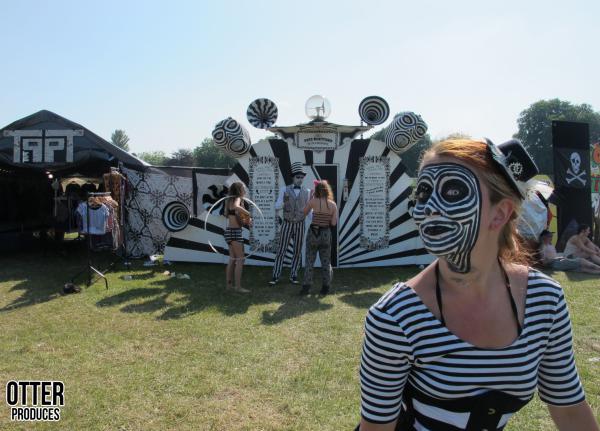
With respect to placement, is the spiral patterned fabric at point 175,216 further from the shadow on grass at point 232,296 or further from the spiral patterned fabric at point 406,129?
the spiral patterned fabric at point 406,129

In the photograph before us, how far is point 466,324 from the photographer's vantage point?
1.29 metres

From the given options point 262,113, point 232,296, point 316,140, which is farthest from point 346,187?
point 232,296

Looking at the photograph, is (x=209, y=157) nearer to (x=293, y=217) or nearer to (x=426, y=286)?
(x=293, y=217)

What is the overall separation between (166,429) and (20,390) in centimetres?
165

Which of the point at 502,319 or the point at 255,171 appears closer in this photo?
the point at 502,319

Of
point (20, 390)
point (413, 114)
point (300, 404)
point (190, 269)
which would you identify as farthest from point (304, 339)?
point (413, 114)

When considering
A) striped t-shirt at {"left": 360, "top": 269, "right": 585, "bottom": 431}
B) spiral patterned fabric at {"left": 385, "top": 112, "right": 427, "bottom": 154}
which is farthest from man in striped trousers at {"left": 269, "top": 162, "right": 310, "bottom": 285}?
striped t-shirt at {"left": 360, "top": 269, "right": 585, "bottom": 431}

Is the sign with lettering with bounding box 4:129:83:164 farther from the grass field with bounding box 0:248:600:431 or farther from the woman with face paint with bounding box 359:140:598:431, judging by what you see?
the woman with face paint with bounding box 359:140:598:431

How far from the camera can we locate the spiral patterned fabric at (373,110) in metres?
9.34

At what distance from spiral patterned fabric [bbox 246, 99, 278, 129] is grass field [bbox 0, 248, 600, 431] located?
11.0 feet

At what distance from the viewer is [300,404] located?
365cm

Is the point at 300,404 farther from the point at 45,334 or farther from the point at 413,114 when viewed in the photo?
the point at 413,114

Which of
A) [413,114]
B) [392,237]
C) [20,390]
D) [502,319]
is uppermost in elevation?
[413,114]

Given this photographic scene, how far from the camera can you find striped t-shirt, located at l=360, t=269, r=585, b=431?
4.07ft
